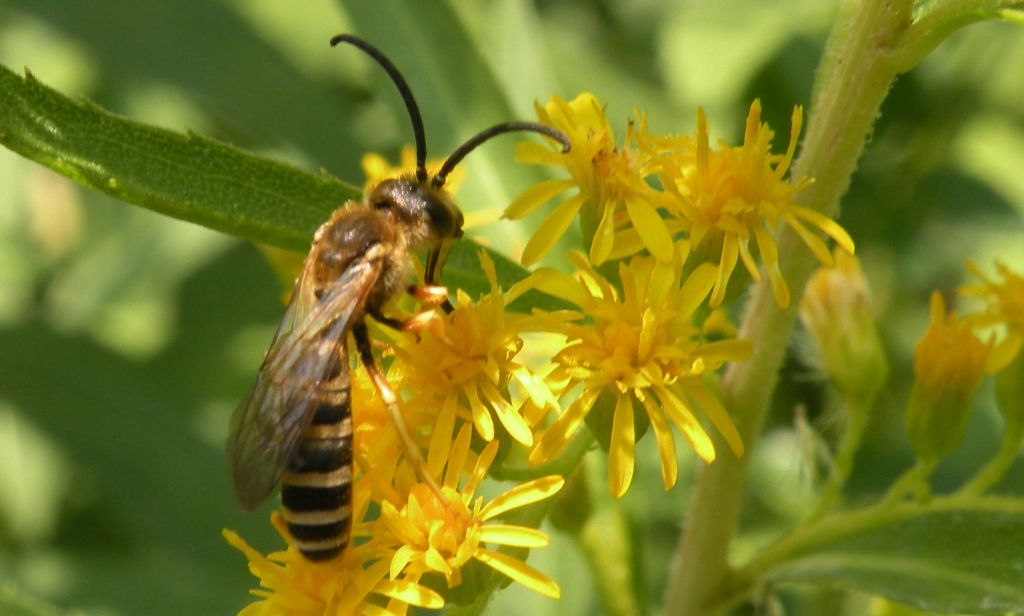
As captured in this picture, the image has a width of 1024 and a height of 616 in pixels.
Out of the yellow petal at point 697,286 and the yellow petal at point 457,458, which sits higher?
the yellow petal at point 697,286

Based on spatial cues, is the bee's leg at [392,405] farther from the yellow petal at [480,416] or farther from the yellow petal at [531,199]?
the yellow petal at [531,199]

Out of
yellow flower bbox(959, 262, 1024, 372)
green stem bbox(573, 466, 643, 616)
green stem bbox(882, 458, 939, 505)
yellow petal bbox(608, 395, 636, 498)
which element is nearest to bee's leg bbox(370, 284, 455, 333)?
yellow petal bbox(608, 395, 636, 498)

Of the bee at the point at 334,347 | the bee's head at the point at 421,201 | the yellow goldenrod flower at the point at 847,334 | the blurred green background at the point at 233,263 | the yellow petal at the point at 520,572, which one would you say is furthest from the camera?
the blurred green background at the point at 233,263

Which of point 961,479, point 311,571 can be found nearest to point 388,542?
point 311,571

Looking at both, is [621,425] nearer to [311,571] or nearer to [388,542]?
[388,542]

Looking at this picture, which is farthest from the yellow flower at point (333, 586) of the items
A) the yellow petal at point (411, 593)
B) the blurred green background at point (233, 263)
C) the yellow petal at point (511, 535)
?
the blurred green background at point (233, 263)

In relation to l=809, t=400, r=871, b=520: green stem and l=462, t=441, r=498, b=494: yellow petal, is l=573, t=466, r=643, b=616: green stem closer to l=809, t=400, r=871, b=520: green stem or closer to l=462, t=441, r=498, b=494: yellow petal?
l=809, t=400, r=871, b=520: green stem
